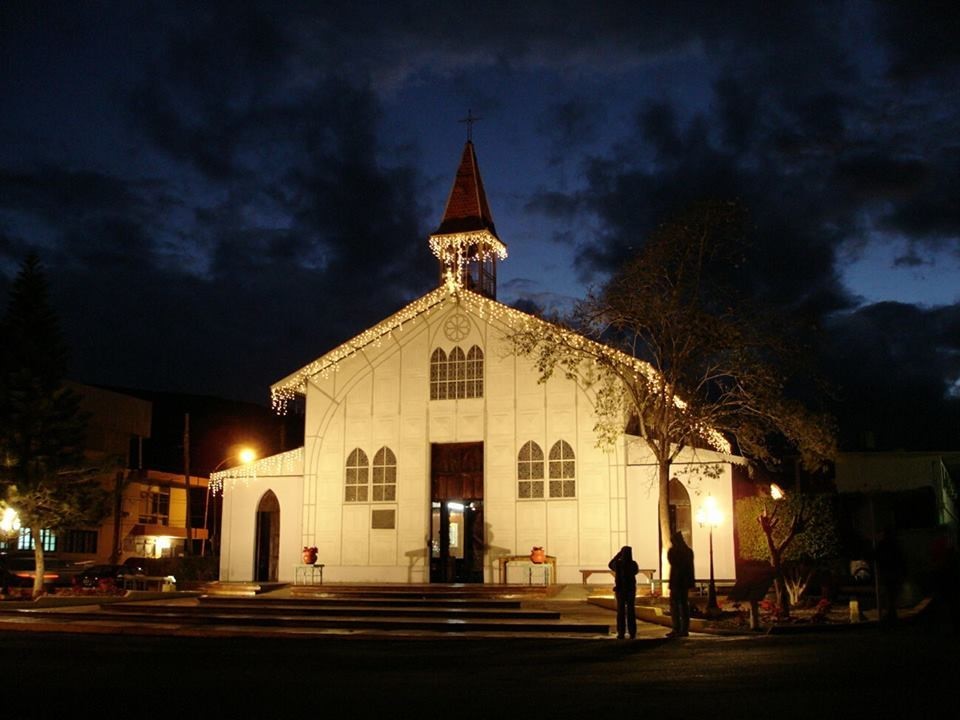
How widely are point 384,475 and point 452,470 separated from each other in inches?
75.3

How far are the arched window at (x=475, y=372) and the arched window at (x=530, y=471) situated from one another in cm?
206

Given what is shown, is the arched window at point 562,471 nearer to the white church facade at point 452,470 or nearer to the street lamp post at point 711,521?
the white church facade at point 452,470

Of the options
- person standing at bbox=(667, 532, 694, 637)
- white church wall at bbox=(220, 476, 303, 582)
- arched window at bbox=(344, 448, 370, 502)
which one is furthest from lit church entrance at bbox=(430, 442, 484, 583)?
person standing at bbox=(667, 532, 694, 637)

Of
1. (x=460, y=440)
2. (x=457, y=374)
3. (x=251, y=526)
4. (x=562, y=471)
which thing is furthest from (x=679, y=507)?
(x=251, y=526)

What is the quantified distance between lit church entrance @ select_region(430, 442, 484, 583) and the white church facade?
1.5 inches

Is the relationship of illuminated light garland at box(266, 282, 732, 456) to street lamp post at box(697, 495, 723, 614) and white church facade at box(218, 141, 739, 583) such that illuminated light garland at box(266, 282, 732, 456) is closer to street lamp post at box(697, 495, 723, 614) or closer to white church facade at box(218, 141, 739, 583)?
white church facade at box(218, 141, 739, 583)

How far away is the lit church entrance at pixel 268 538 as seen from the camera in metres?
29.7

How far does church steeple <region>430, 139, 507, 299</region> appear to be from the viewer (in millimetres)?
29812

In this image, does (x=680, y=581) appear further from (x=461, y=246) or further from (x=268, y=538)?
(x=268, y=538)

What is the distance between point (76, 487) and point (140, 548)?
63.3ft

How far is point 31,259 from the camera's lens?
30.1m

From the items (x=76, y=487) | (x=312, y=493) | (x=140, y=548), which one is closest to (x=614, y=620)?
(x=312, y=493)

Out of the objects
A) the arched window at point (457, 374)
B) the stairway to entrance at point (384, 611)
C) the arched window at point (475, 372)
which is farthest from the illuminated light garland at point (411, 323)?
the stairway to entrance at point (384, 611)

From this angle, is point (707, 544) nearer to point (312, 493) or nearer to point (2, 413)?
point (312, 493)
